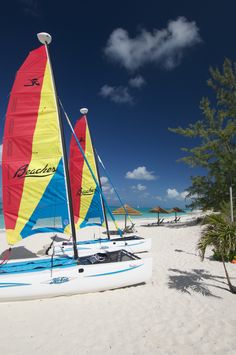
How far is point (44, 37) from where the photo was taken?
8.33 metres

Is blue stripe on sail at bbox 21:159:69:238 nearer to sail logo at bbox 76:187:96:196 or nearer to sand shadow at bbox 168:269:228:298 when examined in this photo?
sand shadow at bbox 168:269:228:298

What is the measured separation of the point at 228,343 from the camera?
444cm

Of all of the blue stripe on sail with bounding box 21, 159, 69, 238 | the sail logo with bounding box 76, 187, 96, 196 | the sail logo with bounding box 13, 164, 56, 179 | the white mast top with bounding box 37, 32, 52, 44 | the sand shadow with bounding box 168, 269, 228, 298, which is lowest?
the sand shadow with bounding box 168, 269, 228, 298

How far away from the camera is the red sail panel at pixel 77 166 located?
13.7 m

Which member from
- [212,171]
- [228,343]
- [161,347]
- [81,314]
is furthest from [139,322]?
[212,171]

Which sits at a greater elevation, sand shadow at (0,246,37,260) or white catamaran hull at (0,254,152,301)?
white catamaran hull at (0,254,152,301)

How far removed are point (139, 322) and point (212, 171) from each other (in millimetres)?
16941

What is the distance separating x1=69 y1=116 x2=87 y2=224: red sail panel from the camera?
13.7 metres

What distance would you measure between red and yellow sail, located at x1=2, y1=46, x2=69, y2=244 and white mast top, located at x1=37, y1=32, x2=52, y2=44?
22cm

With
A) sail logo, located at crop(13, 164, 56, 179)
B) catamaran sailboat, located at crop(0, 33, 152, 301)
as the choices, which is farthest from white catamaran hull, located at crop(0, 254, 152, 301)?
sail logo, located at crop(13, 164, 56, 179)

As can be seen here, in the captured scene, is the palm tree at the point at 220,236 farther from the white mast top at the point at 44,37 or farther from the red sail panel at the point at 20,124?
the white mast top at the point at 44,37

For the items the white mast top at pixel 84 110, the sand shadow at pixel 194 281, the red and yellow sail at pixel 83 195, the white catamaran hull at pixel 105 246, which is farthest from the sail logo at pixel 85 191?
the sand shadow at pixel 194 281

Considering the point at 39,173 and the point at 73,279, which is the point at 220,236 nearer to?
the point at 73,279

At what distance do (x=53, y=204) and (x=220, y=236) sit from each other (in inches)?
218
